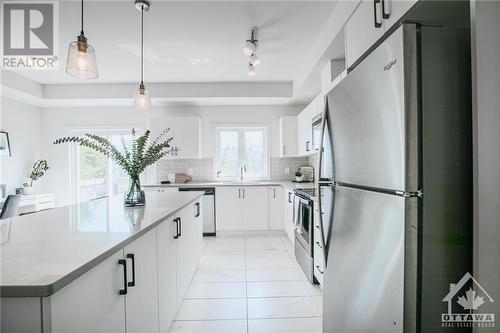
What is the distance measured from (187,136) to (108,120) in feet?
5.51

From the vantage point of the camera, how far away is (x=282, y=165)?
17.6ft

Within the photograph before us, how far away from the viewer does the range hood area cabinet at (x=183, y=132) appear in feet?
16.2

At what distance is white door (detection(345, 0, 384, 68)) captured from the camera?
1567 mm

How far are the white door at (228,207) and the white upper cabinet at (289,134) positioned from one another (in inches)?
46.6

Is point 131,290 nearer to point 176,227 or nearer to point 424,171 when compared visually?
point 176,227

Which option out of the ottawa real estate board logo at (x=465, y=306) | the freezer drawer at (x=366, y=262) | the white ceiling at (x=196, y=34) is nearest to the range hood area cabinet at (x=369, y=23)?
the white ceiling at (x=196, y=34)

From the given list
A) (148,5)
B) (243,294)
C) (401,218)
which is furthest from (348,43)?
(243,294)

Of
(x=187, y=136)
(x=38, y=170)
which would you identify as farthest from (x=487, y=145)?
(x=38, y=170)

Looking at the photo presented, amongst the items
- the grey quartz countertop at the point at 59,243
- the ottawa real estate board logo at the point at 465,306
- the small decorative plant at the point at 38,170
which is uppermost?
the small decorative plant at the point at 38,170

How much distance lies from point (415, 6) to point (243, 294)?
2468 mm

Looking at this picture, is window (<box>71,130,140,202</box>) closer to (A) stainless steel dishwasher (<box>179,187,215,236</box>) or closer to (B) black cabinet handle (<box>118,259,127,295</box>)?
(A) stainless steel dishwasher (<box>179,187,215,236</box>)

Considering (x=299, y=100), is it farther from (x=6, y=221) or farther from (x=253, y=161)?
(x=6, y=221)

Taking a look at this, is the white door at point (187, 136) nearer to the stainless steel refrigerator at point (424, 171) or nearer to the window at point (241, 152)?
the window at point (241, 152)

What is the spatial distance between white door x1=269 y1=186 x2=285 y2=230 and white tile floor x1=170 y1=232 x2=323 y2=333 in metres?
0.86
